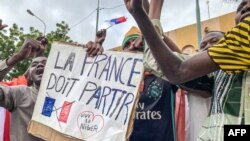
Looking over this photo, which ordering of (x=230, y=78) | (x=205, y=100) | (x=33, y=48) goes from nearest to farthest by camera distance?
(x=230, y=78) < (x=205, y=100) < (x=33, y=48)

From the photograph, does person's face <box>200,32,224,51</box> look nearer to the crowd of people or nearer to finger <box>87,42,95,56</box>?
the crowd of people

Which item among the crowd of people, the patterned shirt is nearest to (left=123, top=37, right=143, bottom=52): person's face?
the crowd of people

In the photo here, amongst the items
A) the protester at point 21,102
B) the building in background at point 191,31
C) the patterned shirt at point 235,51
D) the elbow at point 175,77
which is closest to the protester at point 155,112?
the protester at point 21,102

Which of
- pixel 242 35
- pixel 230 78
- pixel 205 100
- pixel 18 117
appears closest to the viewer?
pixel 242 35

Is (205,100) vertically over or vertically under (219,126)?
over

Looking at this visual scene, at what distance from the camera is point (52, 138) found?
290 centimetres

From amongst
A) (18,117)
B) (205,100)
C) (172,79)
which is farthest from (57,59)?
(172,79)

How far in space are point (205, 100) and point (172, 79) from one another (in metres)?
1.04

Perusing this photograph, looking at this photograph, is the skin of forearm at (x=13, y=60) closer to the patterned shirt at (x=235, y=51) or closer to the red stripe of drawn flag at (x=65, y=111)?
the red stripe of drawn flag at (x=65, y=111)

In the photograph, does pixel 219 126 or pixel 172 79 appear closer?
pixel 219 126

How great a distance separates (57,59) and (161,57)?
1.71 m

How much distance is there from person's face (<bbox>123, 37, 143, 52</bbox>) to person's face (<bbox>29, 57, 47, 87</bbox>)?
71cm

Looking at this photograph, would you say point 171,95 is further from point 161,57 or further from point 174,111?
point 161,57

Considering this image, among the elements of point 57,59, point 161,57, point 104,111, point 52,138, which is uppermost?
point 57,59
